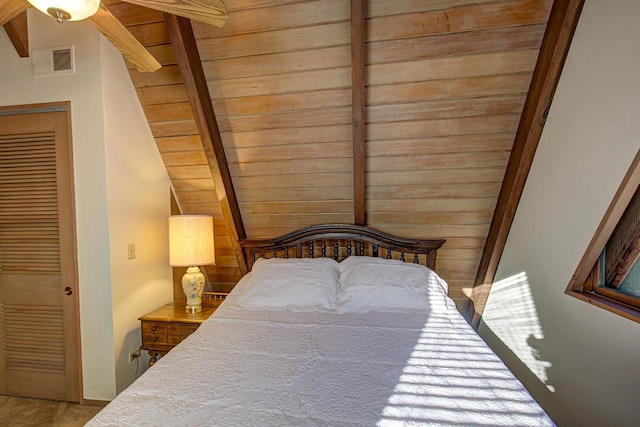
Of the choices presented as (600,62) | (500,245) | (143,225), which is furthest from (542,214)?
(143,225)

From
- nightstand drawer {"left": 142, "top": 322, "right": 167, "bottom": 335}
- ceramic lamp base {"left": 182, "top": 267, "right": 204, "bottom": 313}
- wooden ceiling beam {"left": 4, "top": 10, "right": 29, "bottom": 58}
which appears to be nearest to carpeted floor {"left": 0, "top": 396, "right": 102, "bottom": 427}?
nightstand drawer {"left": 142, "top": 322, "right": 167, "bottom": 335}

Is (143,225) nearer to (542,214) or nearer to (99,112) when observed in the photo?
(99,112)

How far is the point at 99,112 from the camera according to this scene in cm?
202

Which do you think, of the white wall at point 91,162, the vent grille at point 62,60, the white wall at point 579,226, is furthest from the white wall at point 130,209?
the white wall at point 579,226

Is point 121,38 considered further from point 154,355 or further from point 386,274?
point 154,355

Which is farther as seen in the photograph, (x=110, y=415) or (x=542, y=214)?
(x=542, y=214)

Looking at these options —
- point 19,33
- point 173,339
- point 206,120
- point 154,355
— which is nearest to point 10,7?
point 206,120

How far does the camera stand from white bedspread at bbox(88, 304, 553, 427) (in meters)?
0.94

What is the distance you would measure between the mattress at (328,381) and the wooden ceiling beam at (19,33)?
2128 millimetres

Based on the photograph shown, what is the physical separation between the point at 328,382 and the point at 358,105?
1.48 metres

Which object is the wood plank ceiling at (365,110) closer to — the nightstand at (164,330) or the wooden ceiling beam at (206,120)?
the wooden ceiling beam at (206,120)

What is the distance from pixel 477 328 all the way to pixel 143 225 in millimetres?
2775

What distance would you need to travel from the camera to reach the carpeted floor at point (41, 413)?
1.99m

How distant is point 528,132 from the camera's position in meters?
1.86
